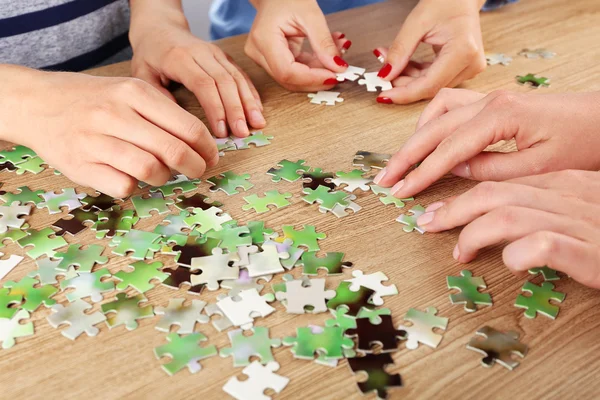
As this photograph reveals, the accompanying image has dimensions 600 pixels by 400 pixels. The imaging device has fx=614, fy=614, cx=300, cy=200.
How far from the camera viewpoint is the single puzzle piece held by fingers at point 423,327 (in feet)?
3.08

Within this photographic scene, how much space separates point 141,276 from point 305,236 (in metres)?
0.31

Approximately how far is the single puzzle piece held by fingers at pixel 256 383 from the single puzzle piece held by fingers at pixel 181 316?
0.12 m

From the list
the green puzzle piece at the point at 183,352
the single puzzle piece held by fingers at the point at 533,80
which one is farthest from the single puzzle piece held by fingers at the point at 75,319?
the single puzzle piece held by fingers at the point at 533,80

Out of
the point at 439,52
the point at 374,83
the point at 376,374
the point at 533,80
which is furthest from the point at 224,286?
the point at 533,80

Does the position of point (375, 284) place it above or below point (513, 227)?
below

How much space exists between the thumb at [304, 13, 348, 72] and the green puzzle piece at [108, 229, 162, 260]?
0.78 m

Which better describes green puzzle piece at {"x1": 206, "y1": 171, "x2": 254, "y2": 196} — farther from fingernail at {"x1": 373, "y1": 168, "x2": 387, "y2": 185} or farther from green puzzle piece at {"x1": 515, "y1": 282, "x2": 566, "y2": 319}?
green puzzle piece at {"x1": 515, "y1": 282, "x2": 566, "y2": 319}

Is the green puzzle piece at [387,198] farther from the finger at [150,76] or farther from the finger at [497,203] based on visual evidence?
the finger at [150,76]

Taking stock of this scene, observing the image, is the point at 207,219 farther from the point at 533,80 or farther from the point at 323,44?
the point at 533,80

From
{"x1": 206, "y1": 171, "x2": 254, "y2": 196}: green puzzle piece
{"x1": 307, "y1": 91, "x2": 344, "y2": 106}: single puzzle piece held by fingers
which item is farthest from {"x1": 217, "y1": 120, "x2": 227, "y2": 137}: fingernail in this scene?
{"x1": 307, "y1": 91, "x2": 344, "y2": 106}: single puzzle piece held by fingers

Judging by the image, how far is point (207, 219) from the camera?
1200 millimetres

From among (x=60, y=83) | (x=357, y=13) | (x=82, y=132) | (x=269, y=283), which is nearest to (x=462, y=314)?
(x=269, y=283)

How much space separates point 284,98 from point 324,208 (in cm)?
54

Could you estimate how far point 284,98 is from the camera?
65.8 inches
